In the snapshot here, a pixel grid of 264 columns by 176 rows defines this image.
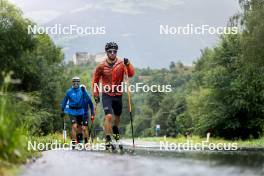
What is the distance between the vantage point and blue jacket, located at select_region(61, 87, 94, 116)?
714 inches

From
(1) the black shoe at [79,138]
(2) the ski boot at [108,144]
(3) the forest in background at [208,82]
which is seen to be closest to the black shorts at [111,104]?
(2) the ski boot at [108,144]

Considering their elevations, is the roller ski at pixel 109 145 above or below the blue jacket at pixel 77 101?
below

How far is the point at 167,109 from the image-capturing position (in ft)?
474

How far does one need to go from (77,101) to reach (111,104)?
140 inches

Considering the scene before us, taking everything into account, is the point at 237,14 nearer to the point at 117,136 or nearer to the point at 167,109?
the point at 117,136

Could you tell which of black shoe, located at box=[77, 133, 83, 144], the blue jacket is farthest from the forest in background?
black shoe, located at box=[77, 133, 83, 144]

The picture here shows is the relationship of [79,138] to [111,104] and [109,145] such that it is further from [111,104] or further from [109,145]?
[109,145]

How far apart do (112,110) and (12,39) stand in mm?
42200

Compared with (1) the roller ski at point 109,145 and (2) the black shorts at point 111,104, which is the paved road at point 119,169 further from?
(2) the black shorts at point 111,104

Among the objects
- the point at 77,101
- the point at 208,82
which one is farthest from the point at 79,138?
the point at 208,82

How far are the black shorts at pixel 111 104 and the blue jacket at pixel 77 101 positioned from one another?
3318 mm

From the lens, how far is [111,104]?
14.7 meters

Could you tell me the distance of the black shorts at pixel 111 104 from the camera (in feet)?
47.9

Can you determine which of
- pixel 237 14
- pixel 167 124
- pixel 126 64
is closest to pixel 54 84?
pixel 237 14
